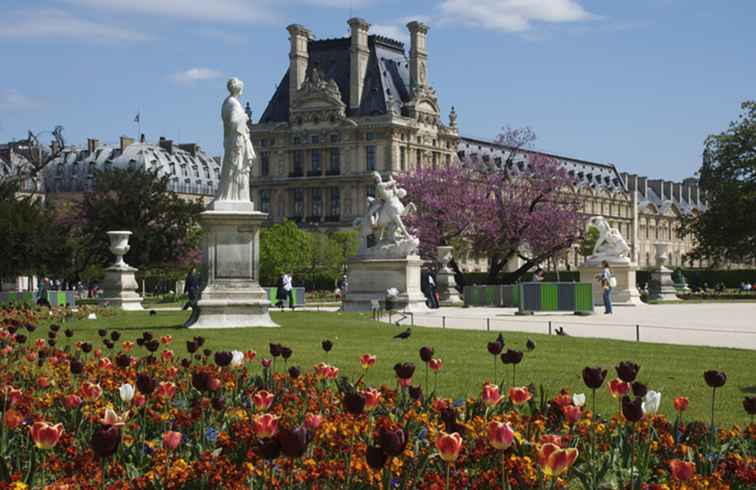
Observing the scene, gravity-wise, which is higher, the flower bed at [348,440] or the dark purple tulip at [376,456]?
the dark purple tulip at [376,456]

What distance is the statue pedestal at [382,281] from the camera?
29.2 metres

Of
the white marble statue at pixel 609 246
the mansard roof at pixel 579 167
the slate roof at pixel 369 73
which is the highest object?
the slate roof at pixel 369 73

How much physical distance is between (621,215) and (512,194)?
8823 cm

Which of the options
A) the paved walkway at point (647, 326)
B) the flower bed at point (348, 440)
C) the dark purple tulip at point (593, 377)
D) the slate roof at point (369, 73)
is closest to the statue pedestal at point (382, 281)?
the paved walkway at point (647, 326)

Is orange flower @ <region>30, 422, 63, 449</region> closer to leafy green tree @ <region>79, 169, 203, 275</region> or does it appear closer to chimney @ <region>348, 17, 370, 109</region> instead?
leafy green tree @ <region>79, 169, 203, 275</region>

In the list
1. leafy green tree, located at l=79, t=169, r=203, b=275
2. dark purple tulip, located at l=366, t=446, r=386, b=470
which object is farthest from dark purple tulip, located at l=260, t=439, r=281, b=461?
leafy green tree, located at l=79, t=169, r=203, b=275

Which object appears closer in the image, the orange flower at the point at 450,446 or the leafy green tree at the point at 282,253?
the orange flower at the point at 450,446

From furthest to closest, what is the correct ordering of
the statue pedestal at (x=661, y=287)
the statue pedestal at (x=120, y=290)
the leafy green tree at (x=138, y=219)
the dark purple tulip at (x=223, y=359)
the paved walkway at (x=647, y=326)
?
1. the statue pedestal at (x=661, y=287)
2. the leafy green tree at (x=138, y=219)
3. the statue pedestal at (x=120, y=290)
4. the paved walkway at (x=647, y=326)
5. the dark purple tulip at (x=223, y=359)

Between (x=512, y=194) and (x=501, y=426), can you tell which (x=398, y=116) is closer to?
(x=512, y=194)

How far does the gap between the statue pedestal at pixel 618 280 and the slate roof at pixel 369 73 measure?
61497 mm

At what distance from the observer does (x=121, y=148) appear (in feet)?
374

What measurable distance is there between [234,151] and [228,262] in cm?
192

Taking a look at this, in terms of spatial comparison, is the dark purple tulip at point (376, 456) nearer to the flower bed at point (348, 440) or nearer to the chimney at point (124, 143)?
the flower bed at point (348, 440)

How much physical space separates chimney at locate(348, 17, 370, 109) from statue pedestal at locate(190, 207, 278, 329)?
78317mm
